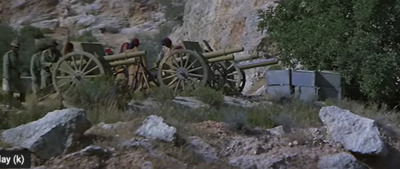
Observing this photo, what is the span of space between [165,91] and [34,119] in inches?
108

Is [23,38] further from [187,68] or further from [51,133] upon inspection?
[51,133]

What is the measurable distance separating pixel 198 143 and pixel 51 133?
2.15m

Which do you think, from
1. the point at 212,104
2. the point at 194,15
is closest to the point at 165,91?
the point at 212,104

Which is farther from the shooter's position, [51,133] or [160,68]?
[160,68]

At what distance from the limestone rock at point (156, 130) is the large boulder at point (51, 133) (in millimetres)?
835

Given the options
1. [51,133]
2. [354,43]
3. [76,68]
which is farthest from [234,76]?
[51,133]

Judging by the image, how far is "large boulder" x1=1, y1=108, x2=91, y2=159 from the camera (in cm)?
902

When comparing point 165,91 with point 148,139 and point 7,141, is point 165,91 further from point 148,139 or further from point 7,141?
point 7,141

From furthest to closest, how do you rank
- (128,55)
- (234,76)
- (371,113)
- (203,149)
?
1. (234,76)
2. (371,113)
3. (128,55)
4. (203,149)

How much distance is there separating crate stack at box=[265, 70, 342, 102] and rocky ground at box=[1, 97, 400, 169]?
7.00ft

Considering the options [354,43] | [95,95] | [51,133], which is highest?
[354,43]

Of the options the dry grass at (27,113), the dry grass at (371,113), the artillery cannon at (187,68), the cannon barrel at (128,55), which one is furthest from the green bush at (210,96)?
the dry grass at (27,113)

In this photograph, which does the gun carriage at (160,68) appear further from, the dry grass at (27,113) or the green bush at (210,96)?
the dry grass at (27,113)

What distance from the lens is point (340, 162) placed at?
410 inches
